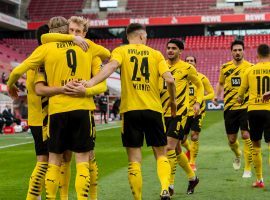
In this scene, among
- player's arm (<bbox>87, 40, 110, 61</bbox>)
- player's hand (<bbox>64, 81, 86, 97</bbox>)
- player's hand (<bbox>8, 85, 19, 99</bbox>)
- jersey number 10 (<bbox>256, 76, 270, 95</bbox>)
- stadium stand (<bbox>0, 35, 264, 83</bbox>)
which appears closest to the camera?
player's hand (<bbox>64, 81, 86, 97</bbox>)

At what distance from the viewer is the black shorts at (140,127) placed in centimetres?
676

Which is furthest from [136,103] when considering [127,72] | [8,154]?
[8,154]

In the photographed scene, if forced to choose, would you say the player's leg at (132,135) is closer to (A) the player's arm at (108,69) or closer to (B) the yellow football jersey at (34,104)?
(A) the player's arm at (108,69)

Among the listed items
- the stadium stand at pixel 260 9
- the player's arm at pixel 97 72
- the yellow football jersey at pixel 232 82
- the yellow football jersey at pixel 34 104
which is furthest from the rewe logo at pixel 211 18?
the player's arm at pixel 97 72

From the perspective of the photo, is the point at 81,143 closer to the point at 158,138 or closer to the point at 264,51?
the point at 158,138

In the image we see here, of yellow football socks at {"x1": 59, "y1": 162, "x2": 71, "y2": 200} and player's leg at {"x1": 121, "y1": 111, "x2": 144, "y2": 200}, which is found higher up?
player's leg at {"x1": 121, "y1": 111, "x2": 144, "y2": 200}

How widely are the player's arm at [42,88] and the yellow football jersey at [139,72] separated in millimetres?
917

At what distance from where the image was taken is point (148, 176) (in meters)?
10.5

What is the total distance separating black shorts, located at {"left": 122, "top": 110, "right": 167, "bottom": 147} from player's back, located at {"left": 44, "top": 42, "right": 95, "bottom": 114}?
87cm

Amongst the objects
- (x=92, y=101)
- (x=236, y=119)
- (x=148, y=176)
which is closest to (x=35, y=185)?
(x=92, y=101)

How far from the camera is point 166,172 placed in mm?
6863

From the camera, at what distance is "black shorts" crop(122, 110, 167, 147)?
6762 millimetres

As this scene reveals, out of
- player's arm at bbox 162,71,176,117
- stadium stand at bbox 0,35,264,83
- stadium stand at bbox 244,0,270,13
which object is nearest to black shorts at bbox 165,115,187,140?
player's arm at bbox 162,71,176,117

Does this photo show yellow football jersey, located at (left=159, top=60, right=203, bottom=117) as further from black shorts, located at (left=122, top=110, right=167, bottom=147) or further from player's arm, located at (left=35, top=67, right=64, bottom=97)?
player's arm, located at (left=35, top=67, right=64, bottom=97)
